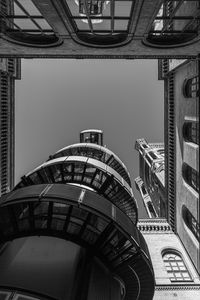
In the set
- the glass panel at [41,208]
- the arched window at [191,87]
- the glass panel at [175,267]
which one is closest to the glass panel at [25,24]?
the glass panel at [41,208]

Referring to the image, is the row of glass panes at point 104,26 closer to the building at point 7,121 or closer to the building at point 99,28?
the building at point 99,28

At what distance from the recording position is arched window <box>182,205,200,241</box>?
1712 cm

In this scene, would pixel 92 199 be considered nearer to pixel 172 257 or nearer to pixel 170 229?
pixel 172 257

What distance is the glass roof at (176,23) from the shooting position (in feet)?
32.7

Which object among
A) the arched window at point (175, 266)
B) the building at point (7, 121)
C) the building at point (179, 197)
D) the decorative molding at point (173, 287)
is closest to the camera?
the decorative molding at point (173, 287)

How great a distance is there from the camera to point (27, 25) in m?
12.2

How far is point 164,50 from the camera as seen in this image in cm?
1432

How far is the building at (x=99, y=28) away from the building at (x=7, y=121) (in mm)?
7972

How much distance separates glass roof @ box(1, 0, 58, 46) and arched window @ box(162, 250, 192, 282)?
1619 cm

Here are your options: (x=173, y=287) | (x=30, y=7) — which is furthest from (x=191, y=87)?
(x=173, y=287)

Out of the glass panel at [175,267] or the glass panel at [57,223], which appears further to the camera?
the glass panel at [175,267]

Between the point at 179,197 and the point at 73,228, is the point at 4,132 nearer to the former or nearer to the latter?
the point at 179,197

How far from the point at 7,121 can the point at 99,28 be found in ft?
47.9

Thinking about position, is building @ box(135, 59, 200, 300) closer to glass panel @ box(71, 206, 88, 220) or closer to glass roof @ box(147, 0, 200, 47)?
glass roof @ box(147, 0, 200, 47)
